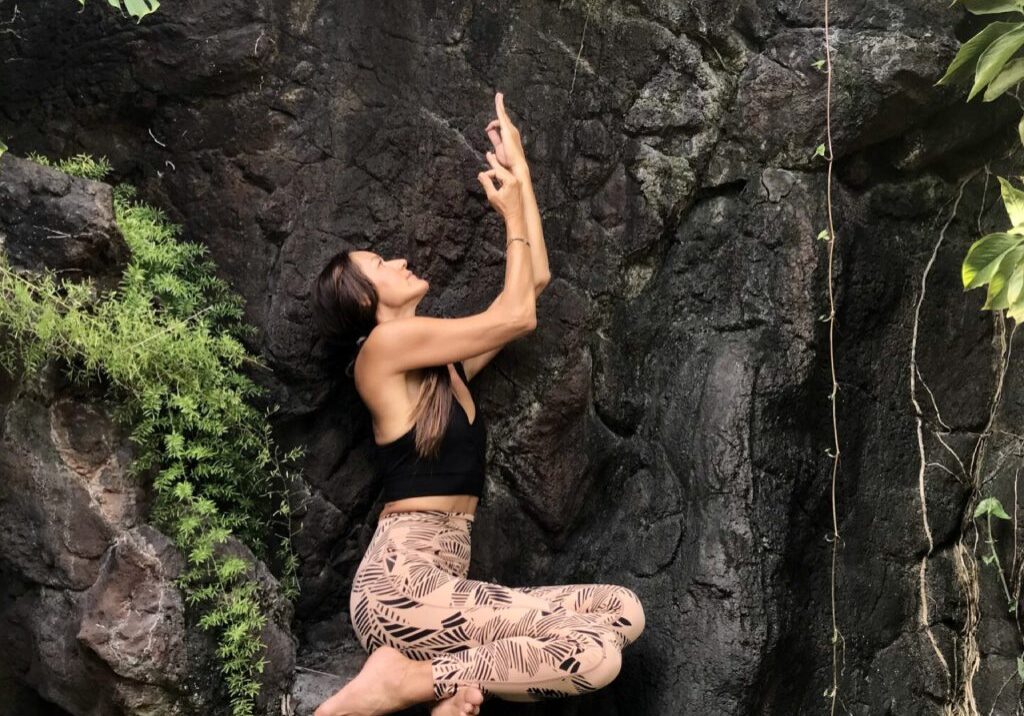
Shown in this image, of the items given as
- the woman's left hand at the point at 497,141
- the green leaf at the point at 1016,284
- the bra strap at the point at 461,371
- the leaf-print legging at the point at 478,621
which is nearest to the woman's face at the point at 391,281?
the bra strap at the point at 461,371

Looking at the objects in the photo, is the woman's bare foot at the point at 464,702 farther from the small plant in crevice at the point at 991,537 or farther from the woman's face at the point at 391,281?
the small plant in crevice at the point at 991,537

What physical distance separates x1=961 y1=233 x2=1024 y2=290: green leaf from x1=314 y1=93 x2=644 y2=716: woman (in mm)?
1468

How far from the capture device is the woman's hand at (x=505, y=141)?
4117 millimetres

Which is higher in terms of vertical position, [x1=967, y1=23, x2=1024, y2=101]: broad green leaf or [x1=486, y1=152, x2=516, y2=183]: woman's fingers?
[x1=967, y1=23, x2=1024, y2=101]: broad green leaf

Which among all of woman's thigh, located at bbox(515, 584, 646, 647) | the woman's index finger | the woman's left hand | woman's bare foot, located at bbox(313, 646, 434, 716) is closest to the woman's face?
the woman's left hand

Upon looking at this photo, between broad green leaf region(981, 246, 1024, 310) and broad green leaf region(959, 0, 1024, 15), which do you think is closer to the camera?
broad green leaf region(981, 246, 1024, 310)

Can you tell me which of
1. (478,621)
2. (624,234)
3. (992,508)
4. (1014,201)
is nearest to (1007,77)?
(1014,201)

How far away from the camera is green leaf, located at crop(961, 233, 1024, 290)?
3.64m

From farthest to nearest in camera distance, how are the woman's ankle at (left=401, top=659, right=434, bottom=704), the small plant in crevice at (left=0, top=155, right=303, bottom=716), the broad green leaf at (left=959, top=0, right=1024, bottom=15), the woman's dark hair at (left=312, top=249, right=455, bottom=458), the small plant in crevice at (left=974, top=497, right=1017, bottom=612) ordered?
1. the small plant in crevice at (left=974, top=497, right=1017, bottom=612)
2. the woman's dark hair at (left=312, top=249, right=455, bottom=458)
3. the broad green leaf at (left=959, top=0, right=1024, bottom=15)
4. the small plant in crevice at (left=0, top=155, right=303, bottom=716)
5. the woman's ankle at (left=401, top=659, right=434, bottom=704)

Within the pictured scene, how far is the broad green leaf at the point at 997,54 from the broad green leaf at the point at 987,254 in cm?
51

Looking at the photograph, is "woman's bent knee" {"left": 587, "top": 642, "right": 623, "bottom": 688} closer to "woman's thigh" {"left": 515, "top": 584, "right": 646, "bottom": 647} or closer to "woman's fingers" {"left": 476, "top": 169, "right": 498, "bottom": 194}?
"woman's thigh" {"left": 515, "top": 584, "right": 646, "bottom": 647}

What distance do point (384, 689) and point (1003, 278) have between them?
2.42 metres

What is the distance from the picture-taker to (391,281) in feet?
13.4

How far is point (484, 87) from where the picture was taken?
4.46 meters
